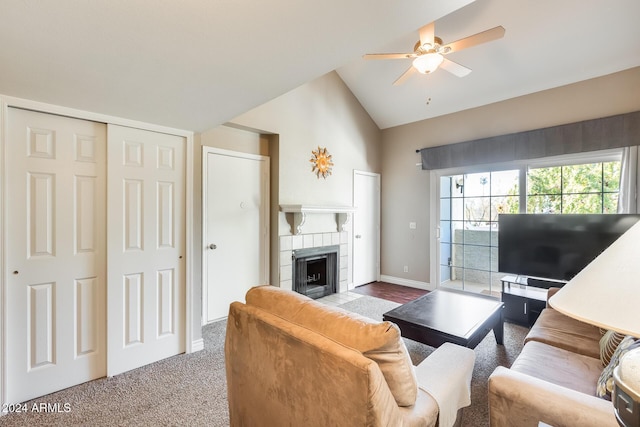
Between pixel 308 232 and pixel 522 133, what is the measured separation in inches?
124

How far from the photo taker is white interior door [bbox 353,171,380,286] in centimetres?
504

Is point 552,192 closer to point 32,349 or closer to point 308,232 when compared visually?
point 308,232

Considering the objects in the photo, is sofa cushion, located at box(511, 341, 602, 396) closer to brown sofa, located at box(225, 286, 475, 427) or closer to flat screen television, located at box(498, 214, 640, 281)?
brown sofa, located at box(225, 286, 475, 427)

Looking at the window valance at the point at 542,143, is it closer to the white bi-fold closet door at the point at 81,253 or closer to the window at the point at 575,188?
the window at the point at 575,188

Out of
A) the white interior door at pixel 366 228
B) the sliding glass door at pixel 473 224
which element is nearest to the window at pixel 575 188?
the sliding glass door at pixel 473 224

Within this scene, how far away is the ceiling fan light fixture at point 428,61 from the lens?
267 centimetres

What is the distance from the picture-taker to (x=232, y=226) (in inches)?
142

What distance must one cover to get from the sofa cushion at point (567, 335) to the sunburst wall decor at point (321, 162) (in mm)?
3103

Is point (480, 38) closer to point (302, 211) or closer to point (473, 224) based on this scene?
point (302, 211)

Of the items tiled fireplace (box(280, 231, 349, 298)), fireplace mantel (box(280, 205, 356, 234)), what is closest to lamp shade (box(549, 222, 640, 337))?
fireplace mantel (box(280, 205, 356, 234))

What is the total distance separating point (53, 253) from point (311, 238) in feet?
9.23

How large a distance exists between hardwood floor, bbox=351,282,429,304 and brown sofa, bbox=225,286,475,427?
2.97 meters

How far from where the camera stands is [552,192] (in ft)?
12.3

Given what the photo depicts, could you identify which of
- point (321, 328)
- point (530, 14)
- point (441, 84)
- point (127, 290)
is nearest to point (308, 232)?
point (127, 290)
